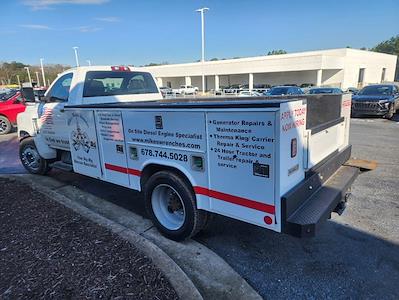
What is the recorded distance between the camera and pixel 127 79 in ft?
19.8

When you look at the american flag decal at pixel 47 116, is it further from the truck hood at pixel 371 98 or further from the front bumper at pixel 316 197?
the truck hood at pixel 371 98

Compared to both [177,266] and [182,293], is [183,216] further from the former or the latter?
[182,293]

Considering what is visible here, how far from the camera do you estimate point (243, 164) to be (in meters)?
2.89

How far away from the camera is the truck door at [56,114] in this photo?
5.51 meters

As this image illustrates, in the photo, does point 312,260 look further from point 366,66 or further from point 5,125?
point 366,66

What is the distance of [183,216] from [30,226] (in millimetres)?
2062

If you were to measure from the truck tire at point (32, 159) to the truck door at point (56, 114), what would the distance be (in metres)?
0.66

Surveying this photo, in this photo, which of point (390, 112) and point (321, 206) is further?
point (390, 112)

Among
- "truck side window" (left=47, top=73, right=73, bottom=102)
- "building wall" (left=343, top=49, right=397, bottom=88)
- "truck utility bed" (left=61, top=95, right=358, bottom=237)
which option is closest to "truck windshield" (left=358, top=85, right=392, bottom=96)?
"truck utility bed" (left=61, top=95, right=358, bottom=237)

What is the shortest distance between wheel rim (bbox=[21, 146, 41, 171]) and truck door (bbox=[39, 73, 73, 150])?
0.73 metres

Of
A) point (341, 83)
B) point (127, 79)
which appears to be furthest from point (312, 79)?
point (127, 79)

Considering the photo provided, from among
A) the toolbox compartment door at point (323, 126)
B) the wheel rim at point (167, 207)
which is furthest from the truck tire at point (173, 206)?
the toolbox compartment door at point (323, 126)

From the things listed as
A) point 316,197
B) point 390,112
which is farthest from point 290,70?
point 316,197

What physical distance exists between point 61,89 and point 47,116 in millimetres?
617
